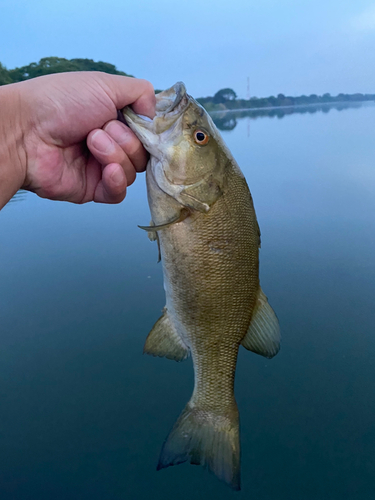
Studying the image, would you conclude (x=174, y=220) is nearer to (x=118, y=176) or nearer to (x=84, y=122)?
(x=118, y=176)

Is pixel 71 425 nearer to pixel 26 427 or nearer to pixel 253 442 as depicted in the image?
pixel 26 427

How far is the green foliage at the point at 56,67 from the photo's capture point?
545 inches

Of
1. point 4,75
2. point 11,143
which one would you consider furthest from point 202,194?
point 4,75

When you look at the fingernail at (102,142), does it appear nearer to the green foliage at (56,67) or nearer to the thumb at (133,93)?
the thumb at (133,93)

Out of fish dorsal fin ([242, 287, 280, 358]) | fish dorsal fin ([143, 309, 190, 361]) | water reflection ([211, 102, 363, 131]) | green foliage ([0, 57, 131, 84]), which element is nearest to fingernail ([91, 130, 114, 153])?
fish dorsal fin ([143, 309, 190, 361])

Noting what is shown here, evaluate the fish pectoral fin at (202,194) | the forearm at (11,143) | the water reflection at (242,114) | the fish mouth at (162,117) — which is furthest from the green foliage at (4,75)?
the fish pectoral fin at (202,194)

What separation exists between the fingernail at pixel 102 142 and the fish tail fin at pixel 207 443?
128 cm

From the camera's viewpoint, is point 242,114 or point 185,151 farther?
point 242,114

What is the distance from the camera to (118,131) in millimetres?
1521

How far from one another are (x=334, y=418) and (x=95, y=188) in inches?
110

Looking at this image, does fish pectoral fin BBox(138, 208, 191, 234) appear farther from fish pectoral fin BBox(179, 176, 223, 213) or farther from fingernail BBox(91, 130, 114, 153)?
fingernail BBox(91, 130, 114, 153)

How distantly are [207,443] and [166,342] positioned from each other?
49 cm

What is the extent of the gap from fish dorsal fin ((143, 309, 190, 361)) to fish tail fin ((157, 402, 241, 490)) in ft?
0.89

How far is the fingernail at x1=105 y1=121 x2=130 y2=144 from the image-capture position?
1.52 meters
